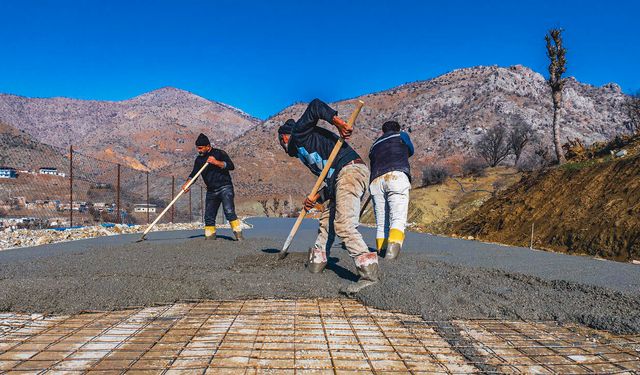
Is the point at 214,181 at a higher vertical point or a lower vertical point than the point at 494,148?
lower

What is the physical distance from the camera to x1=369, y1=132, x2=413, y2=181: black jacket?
5.79 m

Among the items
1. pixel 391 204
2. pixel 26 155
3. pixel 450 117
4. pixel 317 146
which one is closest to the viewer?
pixel 317 146

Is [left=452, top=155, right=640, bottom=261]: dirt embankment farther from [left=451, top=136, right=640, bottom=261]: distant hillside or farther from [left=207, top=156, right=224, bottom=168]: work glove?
[left=207, top=156, right=224, bottom=168]: work glove

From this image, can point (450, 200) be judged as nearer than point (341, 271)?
No

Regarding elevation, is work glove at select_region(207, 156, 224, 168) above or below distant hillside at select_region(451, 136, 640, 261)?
above

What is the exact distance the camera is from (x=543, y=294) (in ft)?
12.1

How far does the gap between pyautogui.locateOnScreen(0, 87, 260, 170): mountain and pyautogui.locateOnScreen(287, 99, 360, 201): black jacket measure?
8401 centimetres

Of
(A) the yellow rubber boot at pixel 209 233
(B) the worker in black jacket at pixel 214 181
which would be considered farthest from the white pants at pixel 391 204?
(A) the yellow rubber boot at pixel 209 233

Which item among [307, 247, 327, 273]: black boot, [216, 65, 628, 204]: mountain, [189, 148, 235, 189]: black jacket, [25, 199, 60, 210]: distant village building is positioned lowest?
[307, 247, 327, 273]: black boot

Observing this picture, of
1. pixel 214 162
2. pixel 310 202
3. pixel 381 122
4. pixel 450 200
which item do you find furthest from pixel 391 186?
pixel 381 122

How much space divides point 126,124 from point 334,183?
360 feet

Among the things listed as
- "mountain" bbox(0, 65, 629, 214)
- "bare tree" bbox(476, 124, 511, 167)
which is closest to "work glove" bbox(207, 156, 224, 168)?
"bare tree" bbox(476, 124, 511, 167)

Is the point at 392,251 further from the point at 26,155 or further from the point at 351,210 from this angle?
the point at 26,155

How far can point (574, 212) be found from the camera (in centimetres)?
931
